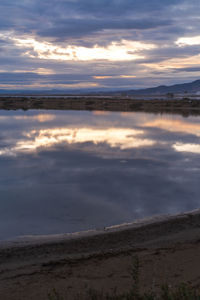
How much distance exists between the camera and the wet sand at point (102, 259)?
5006 millimetres

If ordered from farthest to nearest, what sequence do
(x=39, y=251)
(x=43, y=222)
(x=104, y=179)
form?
(x=104, y=179) → (x=43, y=222) → (x=39, y=251)

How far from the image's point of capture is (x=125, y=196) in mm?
9562

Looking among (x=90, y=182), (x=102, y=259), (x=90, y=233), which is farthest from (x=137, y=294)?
(x=90, y=182)

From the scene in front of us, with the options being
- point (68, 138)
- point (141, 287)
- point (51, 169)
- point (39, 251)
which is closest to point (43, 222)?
point (39, 251)

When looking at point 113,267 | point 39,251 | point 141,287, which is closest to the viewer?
point 141,287

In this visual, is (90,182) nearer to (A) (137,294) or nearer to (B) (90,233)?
(B) (90,233)

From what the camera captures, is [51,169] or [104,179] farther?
[51,169]

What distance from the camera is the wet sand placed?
→ 5.01 metres

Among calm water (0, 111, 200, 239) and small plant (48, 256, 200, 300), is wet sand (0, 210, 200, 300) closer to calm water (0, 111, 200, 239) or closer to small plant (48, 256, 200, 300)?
small plant (48, 256, 200, 300)

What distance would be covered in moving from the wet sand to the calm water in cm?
66

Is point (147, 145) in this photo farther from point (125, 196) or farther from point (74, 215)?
point (74, 215)

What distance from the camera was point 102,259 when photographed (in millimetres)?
5945

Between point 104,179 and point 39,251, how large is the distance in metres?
5.14

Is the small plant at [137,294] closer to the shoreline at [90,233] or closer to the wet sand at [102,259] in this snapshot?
the wet sand at [102,259]
